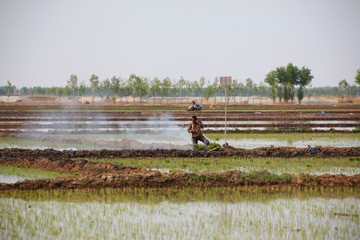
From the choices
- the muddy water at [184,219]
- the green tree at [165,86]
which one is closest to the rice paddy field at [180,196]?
the muddy water at [184,219]

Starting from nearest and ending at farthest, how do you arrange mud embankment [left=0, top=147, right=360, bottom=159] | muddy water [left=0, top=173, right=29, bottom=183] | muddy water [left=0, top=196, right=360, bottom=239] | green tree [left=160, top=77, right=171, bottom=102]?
muddy water [left=0, top=196, right=360, bottom=239] < muddy water [left=0, top=173, right=29, bottom=183] < mud embankment [left=0, top=147, right=360, bottom=159] < green tree [left=160, top=77, right=171, bottom=102]

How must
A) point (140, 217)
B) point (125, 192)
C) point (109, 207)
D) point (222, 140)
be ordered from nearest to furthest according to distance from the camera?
1. point (140, 217)
2. point (109, 207)
3. point (125, 192)
4. point (222, 140)

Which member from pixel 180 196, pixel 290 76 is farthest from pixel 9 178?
pixel 290 76

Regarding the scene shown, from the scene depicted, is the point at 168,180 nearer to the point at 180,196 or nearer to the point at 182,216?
the point at 180,196

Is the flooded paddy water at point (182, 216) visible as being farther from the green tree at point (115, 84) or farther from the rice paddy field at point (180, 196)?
the green tree at point (115, 84)

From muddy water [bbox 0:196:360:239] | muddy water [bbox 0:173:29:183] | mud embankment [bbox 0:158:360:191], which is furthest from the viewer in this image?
muddy water [bbox 0:173:29:183]

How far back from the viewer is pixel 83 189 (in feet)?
34.9

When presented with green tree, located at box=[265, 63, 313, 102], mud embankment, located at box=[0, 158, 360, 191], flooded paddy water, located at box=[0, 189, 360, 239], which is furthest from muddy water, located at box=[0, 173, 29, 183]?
green tree, located at box=[265, 63, 313, 102]

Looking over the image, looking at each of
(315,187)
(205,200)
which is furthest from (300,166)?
(205,200)

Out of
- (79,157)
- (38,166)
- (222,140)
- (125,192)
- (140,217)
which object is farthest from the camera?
(222,140)

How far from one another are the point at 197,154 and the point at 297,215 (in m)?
7.67

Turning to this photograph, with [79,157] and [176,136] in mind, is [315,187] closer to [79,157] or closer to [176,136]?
[79,157]

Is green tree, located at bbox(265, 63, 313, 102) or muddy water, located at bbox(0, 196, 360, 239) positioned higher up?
green tree, located at bbox(265, 63, 313, 102)

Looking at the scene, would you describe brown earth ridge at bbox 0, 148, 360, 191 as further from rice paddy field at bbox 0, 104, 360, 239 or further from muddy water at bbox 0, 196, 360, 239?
muddy water at bbox 0, 196, 360, 239
